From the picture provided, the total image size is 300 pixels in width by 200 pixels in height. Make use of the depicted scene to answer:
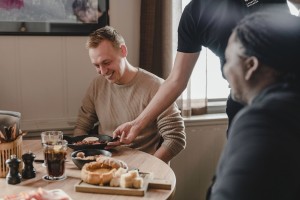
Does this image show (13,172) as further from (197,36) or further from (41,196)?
(197,36)

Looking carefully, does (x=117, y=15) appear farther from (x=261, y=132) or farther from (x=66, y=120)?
(x=261, y=132)

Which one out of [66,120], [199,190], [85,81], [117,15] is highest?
[117,15]

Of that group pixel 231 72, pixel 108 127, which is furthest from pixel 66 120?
pixel 231 72

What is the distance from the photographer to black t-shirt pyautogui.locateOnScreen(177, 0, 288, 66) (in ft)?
6.04

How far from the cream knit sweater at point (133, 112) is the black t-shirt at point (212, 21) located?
1.33ft

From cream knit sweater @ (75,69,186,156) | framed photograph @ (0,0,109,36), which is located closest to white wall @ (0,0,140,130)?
framed photograph @ (0,0,109,36)

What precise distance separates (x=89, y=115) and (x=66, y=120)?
0.34 metres

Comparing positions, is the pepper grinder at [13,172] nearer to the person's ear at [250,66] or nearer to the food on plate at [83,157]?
the food on plate at [83,157]

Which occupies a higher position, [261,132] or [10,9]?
[10,9]

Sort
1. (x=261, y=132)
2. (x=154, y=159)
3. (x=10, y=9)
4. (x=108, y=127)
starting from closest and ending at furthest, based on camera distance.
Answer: (x=261, y=132), (x=154, y=159), (x=108, y=127), (x=10, y=9)

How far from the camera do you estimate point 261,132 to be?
2.19 ft

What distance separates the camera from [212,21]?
6.29ft

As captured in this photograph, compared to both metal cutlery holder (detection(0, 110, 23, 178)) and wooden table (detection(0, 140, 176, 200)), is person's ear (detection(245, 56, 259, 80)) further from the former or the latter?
metal cutlery holder (detection(0, 110, 23, 178))

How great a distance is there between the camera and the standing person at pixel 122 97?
2248 mm
